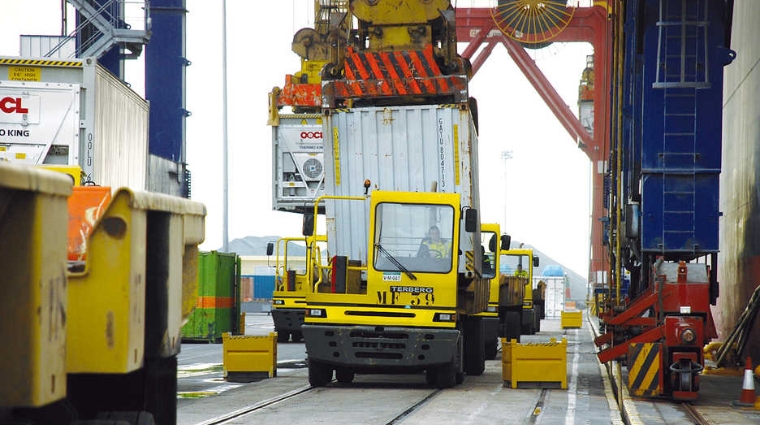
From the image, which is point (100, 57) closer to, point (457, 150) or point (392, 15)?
point (392, 15)

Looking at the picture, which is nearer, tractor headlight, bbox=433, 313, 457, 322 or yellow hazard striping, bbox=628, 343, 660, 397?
yellow hazard striping, bbox=628, 343, 660, 397

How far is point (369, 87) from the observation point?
17.8 m

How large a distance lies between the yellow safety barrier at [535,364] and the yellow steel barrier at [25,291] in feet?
42.4

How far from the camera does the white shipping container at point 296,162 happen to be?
3381 cm

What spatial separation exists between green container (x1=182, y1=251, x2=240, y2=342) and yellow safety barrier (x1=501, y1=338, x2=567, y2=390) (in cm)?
1201

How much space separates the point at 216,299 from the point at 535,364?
1290 cm

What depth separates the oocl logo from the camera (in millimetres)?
14391

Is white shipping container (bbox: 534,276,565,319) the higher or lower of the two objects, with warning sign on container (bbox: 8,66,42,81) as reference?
lower

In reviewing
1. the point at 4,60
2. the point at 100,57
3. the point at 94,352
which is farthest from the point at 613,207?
A: the point at 94,352

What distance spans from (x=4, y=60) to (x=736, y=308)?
1643 cm

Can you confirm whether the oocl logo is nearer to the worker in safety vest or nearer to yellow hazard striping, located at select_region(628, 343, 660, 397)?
the worker in safety vest

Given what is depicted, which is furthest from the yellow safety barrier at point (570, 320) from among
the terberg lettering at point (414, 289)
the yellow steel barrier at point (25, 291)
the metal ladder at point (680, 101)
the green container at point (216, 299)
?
the yellow steel barrier at point (25, 291)

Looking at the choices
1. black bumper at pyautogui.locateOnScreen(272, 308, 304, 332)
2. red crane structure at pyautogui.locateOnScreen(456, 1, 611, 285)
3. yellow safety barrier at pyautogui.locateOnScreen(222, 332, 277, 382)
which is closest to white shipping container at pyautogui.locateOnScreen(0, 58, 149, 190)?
yellow safety barrier at pyautogui.locateOnScreen(222, 332, 277, 382)

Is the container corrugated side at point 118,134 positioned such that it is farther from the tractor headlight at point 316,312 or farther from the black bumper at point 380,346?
the black bumper at point 380,346
